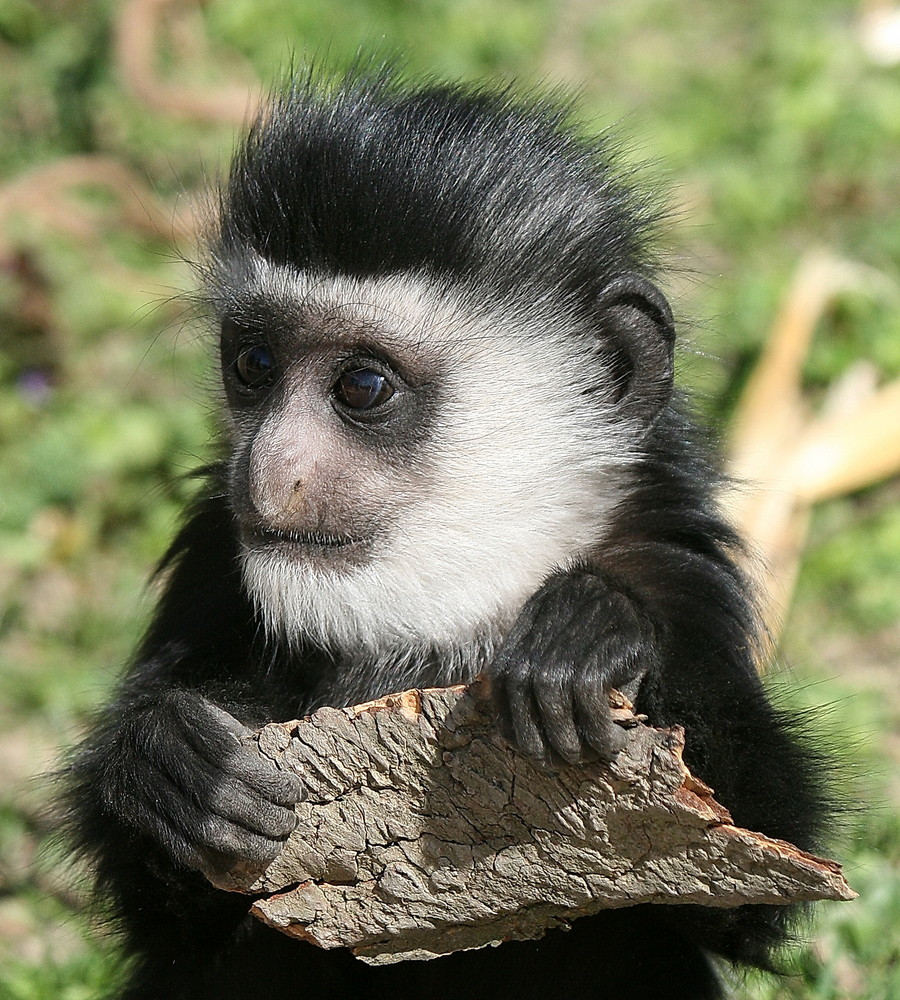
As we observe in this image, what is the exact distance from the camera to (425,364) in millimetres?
2637

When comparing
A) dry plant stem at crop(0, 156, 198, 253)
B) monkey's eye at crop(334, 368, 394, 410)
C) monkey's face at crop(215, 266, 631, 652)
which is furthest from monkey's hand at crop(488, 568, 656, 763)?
dry plant stem at crop(0, 156, 198, 253)

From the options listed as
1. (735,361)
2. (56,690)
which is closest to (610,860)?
(56,690)

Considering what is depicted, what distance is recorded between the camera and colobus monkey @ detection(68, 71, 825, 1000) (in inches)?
95.7

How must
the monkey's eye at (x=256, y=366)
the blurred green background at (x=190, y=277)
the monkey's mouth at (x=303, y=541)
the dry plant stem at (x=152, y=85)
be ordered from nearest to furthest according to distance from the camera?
the monkey's mouth at (x=303, y=541) < the monkey's eye at (x=256, y=366) < the blurred green background at (x=190, y=277) < the dry plant stem at (x=152, y=85)

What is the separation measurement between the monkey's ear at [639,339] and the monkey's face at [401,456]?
0.18 feet

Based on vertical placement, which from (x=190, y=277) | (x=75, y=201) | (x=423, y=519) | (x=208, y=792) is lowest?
(x=208, y=792)

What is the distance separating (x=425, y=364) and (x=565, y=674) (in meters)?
0.76

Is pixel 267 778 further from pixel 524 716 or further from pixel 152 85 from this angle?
pixel 152 85

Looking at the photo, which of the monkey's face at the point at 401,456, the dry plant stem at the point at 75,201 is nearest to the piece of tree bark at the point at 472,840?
the monkey's face at the point at 401,456

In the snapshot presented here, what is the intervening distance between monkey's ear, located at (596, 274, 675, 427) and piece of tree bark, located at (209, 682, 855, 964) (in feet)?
2.65

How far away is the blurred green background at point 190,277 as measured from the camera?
3645 millimetres

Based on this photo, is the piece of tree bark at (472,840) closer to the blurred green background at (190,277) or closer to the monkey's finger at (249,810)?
the monkey's finger at (249,810)

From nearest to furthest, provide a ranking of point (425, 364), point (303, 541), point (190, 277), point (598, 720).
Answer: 1. point (598, 720)
2. point (303, 541)
3. point (425, 364)
4. point (190, 277)

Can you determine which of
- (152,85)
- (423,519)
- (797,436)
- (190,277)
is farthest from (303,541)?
(152,85)
